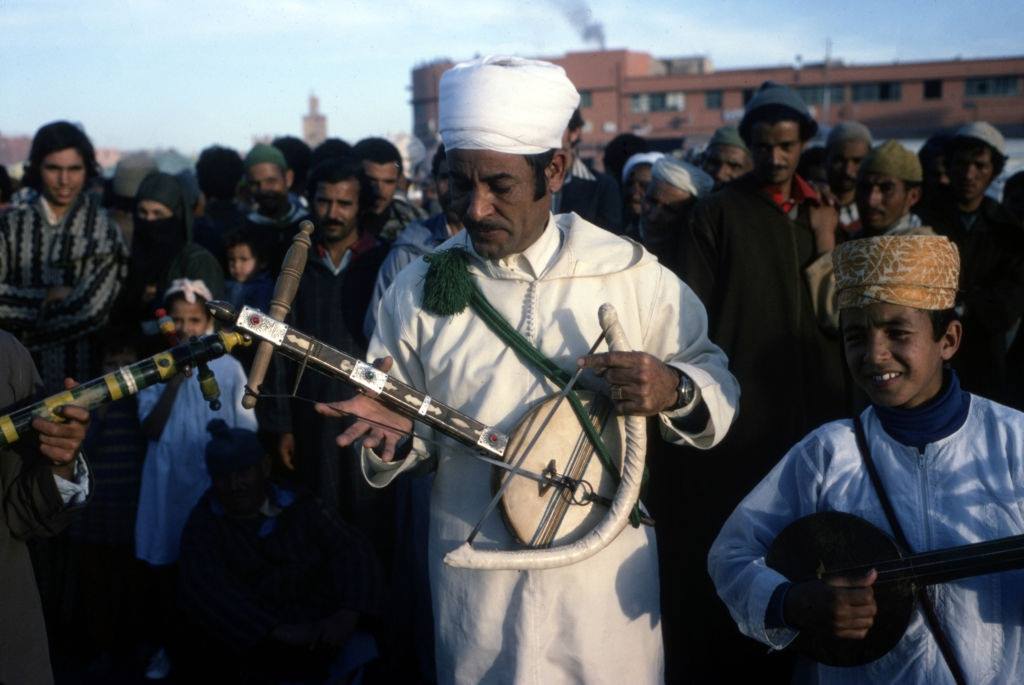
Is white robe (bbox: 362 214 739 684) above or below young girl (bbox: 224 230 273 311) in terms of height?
below

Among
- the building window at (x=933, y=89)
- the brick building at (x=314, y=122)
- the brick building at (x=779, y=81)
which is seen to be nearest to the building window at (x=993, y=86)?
the brick building at (x=779, y=81)

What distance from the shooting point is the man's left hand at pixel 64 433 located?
2.57 meters

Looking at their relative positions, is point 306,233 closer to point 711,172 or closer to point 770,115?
point 770,115

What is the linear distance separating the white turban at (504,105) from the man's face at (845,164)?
180 inches

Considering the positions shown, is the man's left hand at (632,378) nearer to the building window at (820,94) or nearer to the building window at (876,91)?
the building window at (820,94)

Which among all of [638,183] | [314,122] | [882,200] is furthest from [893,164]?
[314,122]

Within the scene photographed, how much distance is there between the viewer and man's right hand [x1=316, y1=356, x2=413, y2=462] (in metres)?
2.61

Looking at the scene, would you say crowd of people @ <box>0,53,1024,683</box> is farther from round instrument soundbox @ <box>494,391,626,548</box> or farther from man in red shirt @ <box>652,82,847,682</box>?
round instrument soundbox @ <box>494,391,626,548</box>

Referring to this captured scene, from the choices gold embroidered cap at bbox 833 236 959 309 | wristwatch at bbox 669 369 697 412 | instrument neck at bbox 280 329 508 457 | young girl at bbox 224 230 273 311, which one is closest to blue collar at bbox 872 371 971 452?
gold embroidered cap at bbox 833 236 959 309

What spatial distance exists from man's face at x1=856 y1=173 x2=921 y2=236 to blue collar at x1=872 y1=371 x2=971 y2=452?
95.6 inches

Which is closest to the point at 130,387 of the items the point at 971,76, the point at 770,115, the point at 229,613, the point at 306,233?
the point at 306,233

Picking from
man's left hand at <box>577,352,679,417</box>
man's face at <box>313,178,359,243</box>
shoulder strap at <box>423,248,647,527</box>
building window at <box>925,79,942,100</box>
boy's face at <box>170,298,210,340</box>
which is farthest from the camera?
building window at <box>925,79,942,100</box>

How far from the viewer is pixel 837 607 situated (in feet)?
7.90

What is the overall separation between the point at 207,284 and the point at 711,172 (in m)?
3.45
